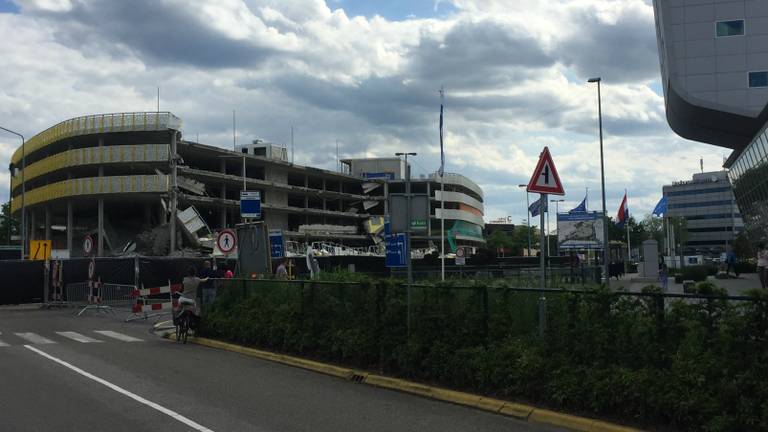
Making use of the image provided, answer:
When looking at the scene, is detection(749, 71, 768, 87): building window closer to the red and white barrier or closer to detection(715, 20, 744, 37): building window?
detection(715, 20, 744, 37): building window

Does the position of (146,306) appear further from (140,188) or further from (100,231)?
(100,231)

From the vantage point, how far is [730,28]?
58750 millimetres

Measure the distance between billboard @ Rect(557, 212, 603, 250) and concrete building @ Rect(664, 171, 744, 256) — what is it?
381 feet

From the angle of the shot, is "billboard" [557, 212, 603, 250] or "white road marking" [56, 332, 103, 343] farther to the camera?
"billboard" [557, 212, 603, 250]

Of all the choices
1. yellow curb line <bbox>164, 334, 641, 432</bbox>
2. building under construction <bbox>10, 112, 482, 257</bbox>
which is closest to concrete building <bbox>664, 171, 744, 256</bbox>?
building under construction <bbox>10, 112, 482, 257</bbox>

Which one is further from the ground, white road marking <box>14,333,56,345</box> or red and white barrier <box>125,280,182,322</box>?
red and white barrier <box>125,280,182,322</box>

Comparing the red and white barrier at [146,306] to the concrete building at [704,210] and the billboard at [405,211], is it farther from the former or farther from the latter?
the concrete building at [704,210]

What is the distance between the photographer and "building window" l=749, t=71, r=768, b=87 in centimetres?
5659

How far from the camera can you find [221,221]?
84750 millimetres

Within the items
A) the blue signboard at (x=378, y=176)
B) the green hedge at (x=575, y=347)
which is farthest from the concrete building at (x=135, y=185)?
the green hedge at (x=575, y=347)

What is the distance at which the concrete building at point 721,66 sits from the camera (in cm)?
5691

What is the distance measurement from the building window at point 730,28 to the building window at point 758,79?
3.77 m

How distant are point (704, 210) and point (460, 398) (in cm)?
15996

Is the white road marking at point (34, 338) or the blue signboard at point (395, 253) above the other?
the blue signboard at point (395, 253)
